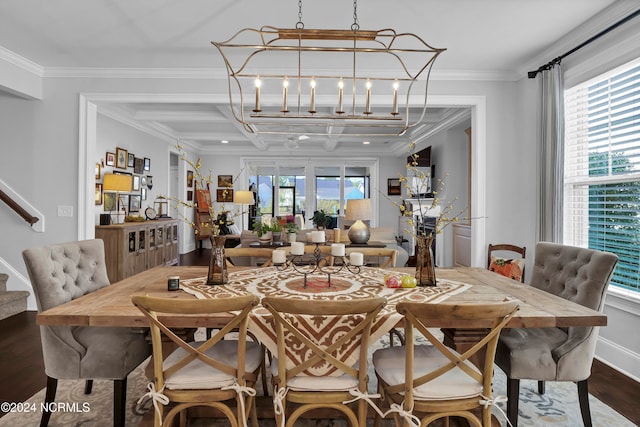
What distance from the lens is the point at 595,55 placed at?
3.11 meters

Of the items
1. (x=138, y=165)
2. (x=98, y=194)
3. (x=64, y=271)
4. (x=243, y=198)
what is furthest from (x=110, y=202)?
(x=64, y=271)

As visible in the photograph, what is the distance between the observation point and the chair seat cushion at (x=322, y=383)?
5.03 feet

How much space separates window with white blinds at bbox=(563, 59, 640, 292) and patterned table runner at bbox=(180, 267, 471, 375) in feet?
5.37

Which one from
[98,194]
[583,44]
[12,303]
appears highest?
[583,44]

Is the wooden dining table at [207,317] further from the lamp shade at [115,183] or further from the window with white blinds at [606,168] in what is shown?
the lamp shade at [115,183]

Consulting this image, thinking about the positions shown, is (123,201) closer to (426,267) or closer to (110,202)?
(110,202)

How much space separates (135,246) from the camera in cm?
557

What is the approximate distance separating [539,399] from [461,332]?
1.19 m

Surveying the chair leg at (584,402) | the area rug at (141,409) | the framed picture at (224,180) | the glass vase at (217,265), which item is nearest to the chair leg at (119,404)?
the area rug at (141,409)

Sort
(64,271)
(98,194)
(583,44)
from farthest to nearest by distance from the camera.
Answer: (98,194) → (583,44) → (64,271)

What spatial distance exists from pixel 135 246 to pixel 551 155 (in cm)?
542

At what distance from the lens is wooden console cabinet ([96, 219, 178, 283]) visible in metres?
5.15

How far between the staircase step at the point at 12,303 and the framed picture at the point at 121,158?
96.1 inches

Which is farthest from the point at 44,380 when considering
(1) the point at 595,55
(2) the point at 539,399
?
(1) the point at 595,55
